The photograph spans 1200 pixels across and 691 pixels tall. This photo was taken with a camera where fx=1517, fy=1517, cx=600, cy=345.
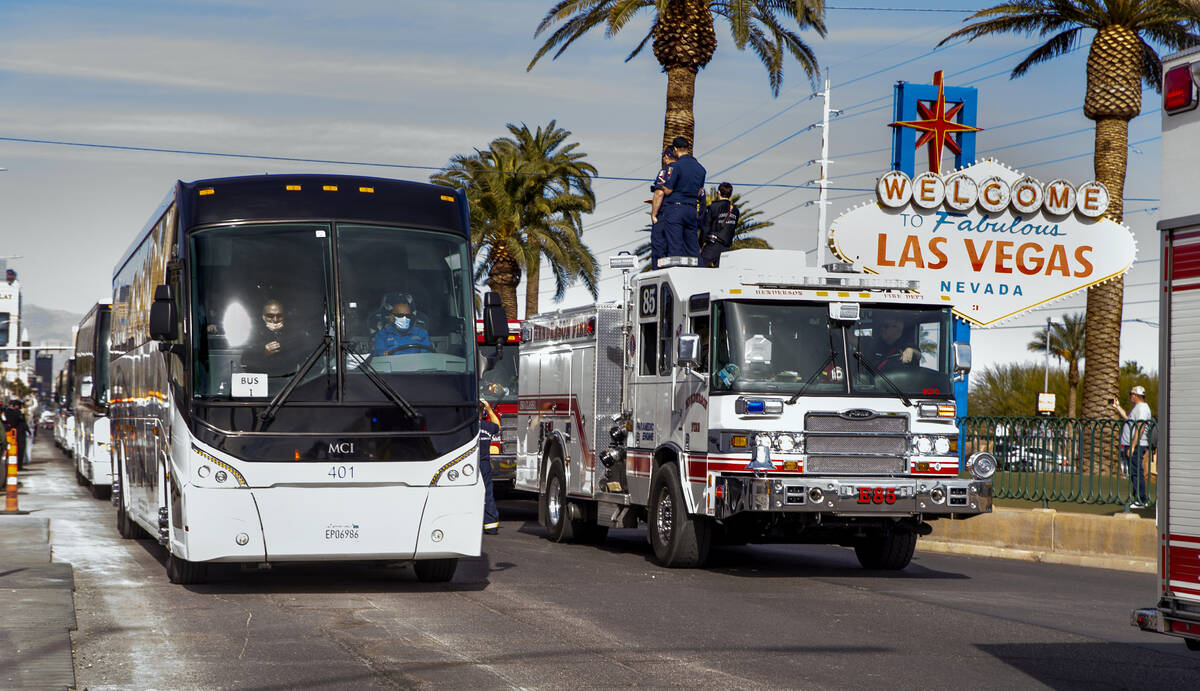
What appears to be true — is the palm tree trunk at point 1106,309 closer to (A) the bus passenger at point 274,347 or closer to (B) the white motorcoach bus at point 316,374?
(B) the white motorcoach bus at point 316,374

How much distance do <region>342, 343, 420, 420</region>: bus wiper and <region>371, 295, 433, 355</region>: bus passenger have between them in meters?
0.13

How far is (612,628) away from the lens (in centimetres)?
1066

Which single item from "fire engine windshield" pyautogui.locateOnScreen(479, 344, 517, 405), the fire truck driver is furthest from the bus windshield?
"fire engine windshield" pyautogui.locateOnScreen(479, 344, 517, 405)

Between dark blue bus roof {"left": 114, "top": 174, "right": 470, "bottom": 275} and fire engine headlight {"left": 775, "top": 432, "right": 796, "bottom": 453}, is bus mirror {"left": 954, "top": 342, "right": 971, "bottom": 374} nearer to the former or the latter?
fire engine headlight {"left": 775, "top": 432, "right": 796, "bottom": 453}

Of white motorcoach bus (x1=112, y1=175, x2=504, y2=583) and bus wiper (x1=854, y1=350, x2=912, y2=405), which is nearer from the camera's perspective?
white motorcoach bus (x1=112, y1=175, x2=504, y2=583)

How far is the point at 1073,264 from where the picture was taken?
23500 mm

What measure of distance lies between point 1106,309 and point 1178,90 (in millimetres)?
23495

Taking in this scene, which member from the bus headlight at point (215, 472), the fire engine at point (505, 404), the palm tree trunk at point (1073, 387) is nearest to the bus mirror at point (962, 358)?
the bus headlight at point (215, 472)

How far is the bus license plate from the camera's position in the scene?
46.1ft

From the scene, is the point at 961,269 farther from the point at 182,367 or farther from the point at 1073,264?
the point at 182,367

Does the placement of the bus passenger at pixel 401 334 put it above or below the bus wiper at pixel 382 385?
above

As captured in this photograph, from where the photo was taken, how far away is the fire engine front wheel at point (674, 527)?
14.9 metres

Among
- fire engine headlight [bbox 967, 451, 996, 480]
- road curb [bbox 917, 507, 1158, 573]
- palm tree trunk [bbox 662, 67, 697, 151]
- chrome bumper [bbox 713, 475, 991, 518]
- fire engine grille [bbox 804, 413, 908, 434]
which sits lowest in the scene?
road curb [bbox 917, 507, 1158, 573]

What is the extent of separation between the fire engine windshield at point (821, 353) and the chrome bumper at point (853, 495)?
0.89 metres
